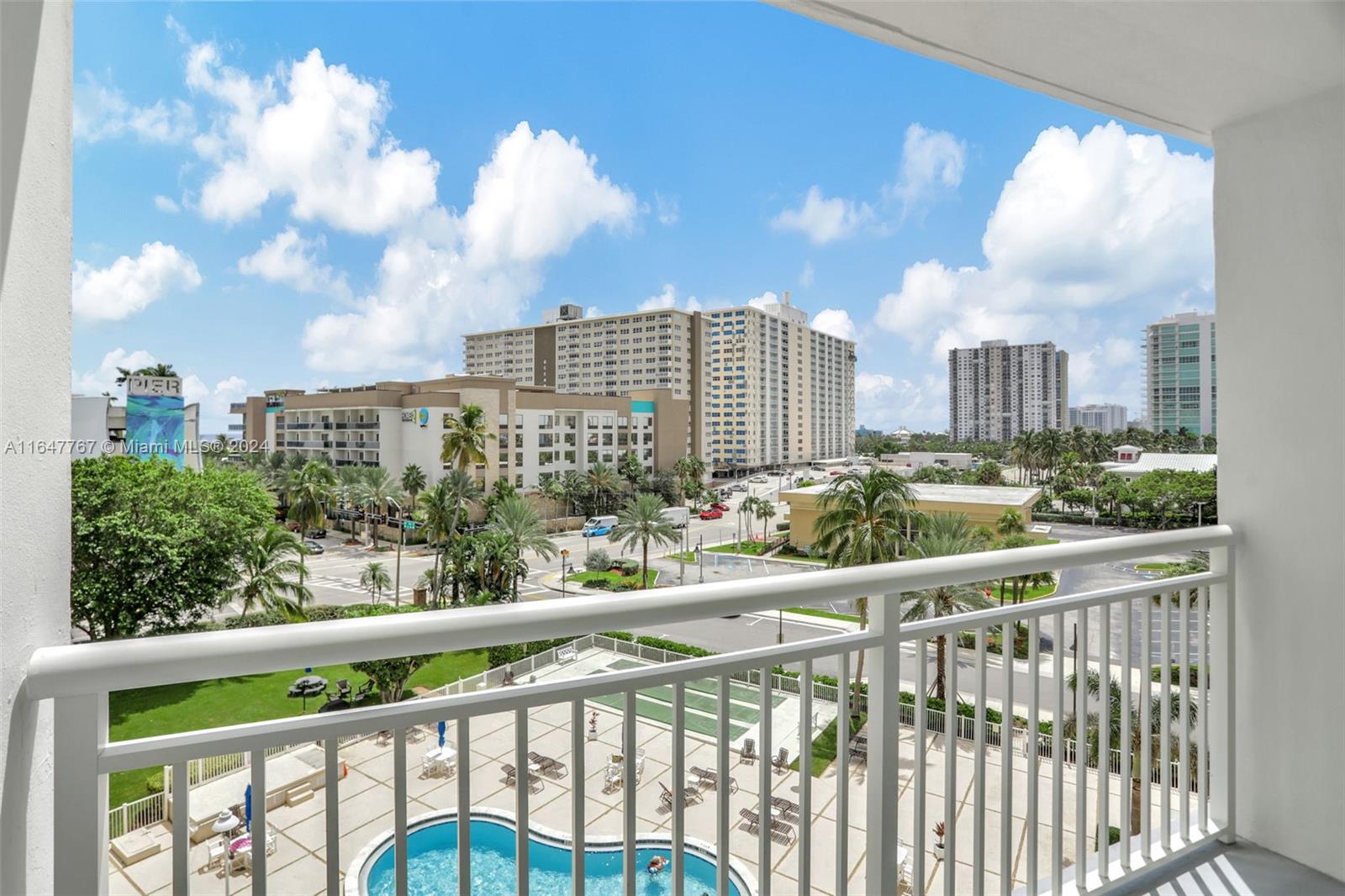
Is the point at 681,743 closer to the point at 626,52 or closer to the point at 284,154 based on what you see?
the point at 626,52

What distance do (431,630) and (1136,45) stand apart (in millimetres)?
1949

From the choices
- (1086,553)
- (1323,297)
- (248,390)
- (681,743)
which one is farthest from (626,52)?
(681,743)

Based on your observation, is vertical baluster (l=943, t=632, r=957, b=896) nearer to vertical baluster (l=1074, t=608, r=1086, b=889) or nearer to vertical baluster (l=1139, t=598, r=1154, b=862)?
vertical baluster (l=1074, t=608, r=1086, b=889)

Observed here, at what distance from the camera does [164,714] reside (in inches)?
57.2

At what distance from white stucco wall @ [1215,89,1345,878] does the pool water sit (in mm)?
1491

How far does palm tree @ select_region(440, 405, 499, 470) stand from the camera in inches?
274

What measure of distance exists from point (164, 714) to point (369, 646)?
1104 mm

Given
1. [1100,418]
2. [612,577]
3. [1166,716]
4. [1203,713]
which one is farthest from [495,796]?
[612,577]

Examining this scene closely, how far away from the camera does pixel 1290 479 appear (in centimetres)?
172

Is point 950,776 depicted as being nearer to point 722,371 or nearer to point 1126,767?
point 1126,767

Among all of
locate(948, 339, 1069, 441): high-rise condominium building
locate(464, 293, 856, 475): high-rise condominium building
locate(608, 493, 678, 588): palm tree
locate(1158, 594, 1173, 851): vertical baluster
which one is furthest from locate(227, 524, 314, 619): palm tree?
locate(1158, 594, 1173, 851): vertical baluster

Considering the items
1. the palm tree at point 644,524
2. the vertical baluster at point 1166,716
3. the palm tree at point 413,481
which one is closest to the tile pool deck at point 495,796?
the vertical baluster at point 1166,716

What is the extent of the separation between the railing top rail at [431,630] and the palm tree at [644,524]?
4102mm

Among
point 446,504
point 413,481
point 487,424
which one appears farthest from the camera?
point 446,504
